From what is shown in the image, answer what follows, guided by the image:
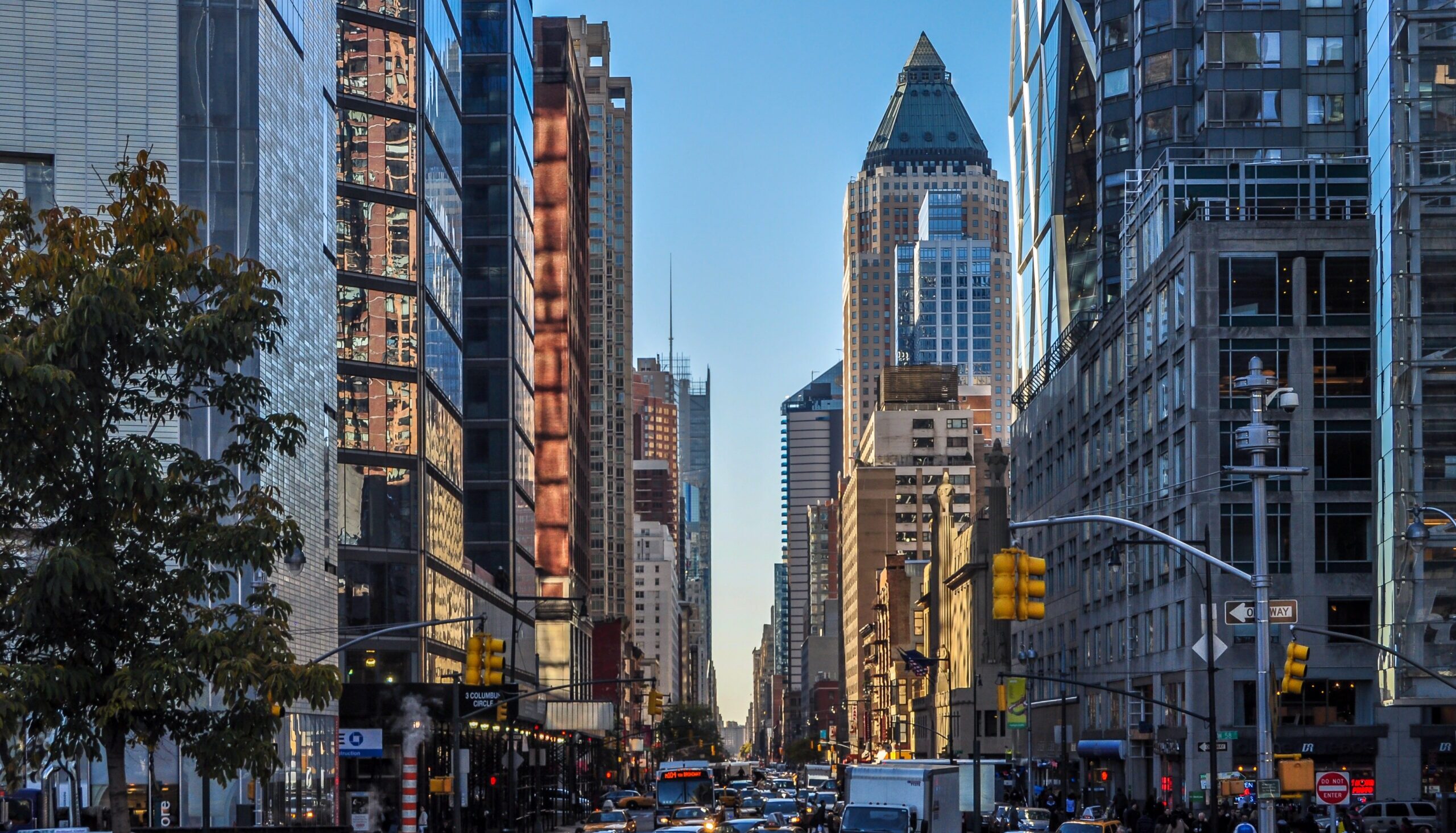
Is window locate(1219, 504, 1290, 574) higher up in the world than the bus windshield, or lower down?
higher up

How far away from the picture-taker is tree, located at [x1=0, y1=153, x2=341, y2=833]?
17547 millimetres

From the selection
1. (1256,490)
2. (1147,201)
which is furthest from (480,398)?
(1256,490)

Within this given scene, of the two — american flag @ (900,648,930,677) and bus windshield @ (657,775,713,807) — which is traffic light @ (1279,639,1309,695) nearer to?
bus windshield @ (657,775,713,807)

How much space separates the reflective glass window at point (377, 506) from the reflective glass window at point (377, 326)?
4.67 metres

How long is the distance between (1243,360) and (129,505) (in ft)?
219

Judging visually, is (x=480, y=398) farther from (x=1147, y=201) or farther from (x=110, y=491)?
(x=110, y=491)

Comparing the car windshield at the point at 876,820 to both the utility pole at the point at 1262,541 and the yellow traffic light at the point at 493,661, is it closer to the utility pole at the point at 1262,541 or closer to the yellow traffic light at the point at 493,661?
the yellow traffic light at the point at 493,661

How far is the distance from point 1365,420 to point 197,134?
5122 cm

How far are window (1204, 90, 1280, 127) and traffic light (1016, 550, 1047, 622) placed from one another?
240ft

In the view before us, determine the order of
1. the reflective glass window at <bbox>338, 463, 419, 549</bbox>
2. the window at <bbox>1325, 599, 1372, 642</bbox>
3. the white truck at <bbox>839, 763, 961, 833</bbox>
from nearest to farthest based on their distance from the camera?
the white truck at <bbox>839, 763, 961, 833</bbox>, the reflective glass window at <bbox>338, 463, 419, 549</bbox>, the window at <bbox>1325, 599, 1372, 642</bbox>

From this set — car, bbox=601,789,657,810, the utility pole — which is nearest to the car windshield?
the utility pole

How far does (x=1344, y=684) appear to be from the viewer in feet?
253

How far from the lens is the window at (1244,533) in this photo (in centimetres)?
7738

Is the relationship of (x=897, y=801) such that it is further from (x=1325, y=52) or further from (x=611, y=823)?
(x=1325, y=52)
